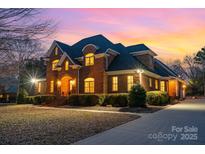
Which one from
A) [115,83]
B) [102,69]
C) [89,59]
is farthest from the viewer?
[89,59]

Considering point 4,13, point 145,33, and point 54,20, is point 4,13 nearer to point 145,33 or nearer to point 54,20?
point 54,20

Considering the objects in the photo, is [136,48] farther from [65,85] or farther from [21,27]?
[21,27]

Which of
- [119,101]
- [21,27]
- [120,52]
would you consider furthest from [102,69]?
[21,27]

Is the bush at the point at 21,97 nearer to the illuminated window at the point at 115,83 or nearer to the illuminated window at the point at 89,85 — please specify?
the illuminated window at the point at 89,85

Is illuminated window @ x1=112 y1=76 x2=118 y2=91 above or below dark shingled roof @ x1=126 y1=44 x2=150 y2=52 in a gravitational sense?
below

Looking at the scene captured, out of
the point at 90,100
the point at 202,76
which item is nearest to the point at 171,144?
the point at 90,100

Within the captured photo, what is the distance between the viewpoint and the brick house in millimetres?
16688

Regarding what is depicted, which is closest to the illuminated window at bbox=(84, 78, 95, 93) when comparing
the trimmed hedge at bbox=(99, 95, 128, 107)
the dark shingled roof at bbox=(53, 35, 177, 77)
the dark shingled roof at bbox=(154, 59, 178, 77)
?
the dark shingled roof at bbox=(53, 35, 177, 77)

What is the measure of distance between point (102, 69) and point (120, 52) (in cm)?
257

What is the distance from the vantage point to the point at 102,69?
674 inches

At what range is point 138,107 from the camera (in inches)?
495

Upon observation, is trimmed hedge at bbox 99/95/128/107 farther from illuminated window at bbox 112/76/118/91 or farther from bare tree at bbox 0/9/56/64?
bare tree at bbox 0/9/56/64

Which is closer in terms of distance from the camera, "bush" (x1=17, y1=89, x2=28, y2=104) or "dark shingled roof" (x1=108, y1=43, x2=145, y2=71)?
"dark shingled roof" (x1=108, y1=43, x2=145, y2=71)
